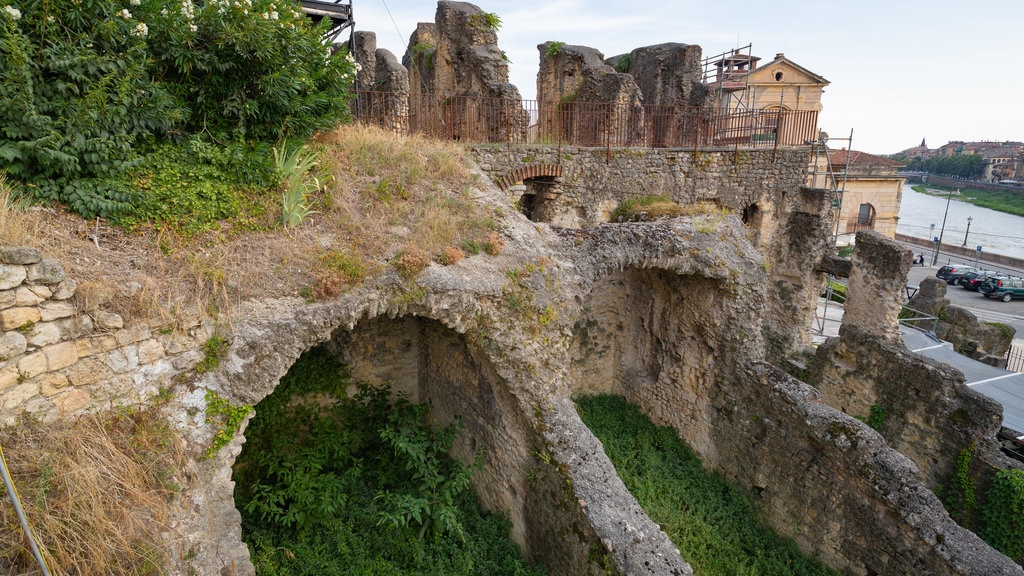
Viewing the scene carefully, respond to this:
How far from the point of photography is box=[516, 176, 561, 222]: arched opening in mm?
12000

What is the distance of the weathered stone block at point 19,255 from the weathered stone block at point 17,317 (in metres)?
0.35

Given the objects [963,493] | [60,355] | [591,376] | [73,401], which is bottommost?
[963,493]

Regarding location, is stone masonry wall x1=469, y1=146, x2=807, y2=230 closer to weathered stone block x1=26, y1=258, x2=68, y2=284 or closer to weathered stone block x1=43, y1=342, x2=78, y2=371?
weathered stone block x1=26, y1=258, x2=68, y2=284

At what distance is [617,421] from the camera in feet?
33.6

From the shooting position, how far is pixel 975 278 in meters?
30.4

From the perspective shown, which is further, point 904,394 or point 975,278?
point 975,278

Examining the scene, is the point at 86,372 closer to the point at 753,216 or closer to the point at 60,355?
the point at 60,355

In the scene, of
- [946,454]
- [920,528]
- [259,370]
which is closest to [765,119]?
[946,454]

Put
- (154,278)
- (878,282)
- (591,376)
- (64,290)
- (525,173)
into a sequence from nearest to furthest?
(64,290), (154,278), (591,376), (525,173), (878,282)

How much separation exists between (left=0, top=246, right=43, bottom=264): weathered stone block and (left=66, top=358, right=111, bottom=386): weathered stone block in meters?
0.84

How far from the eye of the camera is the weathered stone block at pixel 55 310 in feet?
13.2

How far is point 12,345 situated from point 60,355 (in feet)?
0.97

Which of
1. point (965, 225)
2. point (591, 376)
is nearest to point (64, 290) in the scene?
point (591, 376)

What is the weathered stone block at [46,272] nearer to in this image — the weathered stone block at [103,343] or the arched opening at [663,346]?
the weathered stone block at [103,343]
